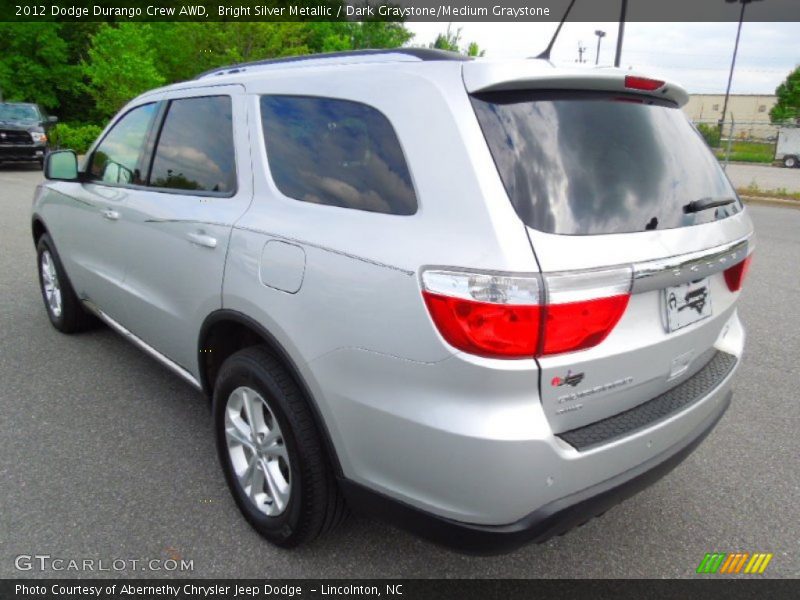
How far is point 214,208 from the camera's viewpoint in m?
2.54

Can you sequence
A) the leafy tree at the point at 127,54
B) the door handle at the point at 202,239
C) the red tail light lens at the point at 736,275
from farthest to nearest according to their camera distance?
the leafy tree at the point at 127,54
the door handle at the point at 202,239
the red tail light lens at the point at 736,275

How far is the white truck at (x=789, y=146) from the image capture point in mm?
31891

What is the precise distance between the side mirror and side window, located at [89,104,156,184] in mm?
105

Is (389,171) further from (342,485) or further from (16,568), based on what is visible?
(16,568)

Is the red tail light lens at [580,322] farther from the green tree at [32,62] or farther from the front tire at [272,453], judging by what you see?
the green tree at [32,62]

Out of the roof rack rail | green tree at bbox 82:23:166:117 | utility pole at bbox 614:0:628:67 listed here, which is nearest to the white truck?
utility pole at bbox 614:0:628:67

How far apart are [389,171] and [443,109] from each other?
26 centimetres

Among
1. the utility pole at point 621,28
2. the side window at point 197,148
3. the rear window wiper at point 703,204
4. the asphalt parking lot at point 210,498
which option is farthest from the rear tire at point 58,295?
the utility pole at point 621,28

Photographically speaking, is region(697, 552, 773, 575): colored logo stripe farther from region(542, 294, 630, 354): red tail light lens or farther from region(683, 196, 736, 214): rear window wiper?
region(683, 196, 736, 214): rear window wiper

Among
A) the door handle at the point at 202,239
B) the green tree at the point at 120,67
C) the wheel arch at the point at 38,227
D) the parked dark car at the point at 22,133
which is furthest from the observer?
the green tree at the point at 120,67

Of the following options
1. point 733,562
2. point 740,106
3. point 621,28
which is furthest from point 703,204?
point 740,106

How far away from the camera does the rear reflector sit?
199 cm

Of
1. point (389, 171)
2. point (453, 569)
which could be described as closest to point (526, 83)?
point (389, 171)

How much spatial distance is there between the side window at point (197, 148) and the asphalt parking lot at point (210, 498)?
4.44ft
